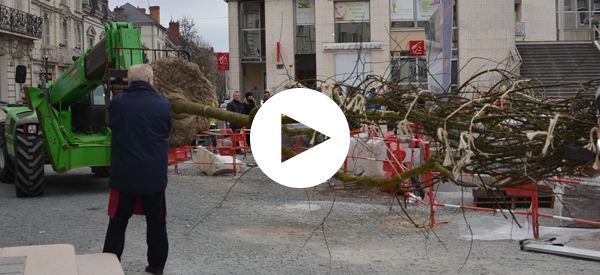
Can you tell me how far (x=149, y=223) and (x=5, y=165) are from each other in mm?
8976

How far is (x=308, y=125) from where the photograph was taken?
4.82 meters

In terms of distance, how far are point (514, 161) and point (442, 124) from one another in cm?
53

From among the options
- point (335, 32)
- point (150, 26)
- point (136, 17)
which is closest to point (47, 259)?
point (335, 32)

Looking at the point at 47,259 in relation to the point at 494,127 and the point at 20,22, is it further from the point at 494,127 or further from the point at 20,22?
the point at 20,22

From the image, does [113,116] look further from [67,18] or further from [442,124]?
[67,18]

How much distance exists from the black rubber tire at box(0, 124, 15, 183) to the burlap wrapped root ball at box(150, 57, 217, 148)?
26.5 feet

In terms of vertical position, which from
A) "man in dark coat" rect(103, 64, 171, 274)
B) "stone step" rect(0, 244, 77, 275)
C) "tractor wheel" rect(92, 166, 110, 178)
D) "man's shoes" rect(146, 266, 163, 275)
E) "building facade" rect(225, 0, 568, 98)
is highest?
"building facade" rect(225, 0, 568, 98)

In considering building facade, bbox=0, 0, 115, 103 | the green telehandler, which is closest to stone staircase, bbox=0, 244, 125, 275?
the green telehandler

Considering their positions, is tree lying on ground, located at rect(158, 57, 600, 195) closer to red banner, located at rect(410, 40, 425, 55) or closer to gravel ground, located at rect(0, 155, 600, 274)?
gravel ground, located at rect(0, 155, 600, 274)

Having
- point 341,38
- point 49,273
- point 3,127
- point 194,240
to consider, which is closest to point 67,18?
point 341,38

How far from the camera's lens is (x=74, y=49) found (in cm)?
5700

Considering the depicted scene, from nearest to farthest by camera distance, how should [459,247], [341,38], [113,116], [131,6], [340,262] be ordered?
[113,116] < [340,262] < [459,247] < [341,38] < [131,6]

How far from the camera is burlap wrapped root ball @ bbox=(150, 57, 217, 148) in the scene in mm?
6965

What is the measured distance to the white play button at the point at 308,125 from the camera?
15.9ft
